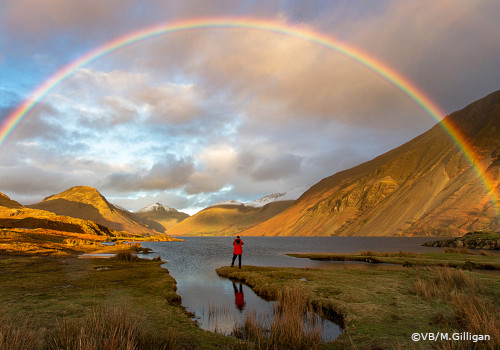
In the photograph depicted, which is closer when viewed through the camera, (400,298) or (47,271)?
(400,298)

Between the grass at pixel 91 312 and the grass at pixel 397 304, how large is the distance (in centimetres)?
613

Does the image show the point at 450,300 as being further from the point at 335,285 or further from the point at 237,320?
the point at 237,320

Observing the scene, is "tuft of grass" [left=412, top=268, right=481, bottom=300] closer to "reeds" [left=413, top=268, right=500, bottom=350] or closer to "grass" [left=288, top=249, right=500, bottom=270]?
"reeds" [left=413, top=268, right=500, bottom=350]

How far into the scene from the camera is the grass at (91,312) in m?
8.55

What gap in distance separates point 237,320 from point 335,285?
10.6 m

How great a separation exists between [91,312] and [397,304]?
1626 cm

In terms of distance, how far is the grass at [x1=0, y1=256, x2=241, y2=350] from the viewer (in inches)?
337

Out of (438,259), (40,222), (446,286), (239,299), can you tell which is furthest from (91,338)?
(40,222)

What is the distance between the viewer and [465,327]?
40.5ft

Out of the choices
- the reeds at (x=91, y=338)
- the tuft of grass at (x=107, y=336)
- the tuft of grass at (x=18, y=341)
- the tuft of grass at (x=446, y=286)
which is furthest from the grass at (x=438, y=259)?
the tuft of grass at (x=18, y=341)

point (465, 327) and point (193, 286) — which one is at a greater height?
point (465, 327)

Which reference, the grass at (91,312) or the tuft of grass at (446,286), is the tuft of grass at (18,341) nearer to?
the grass at (91,312)

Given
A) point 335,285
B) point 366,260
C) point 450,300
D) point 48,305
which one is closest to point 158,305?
point 48,305

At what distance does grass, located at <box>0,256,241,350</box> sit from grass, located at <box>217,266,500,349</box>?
613cm
